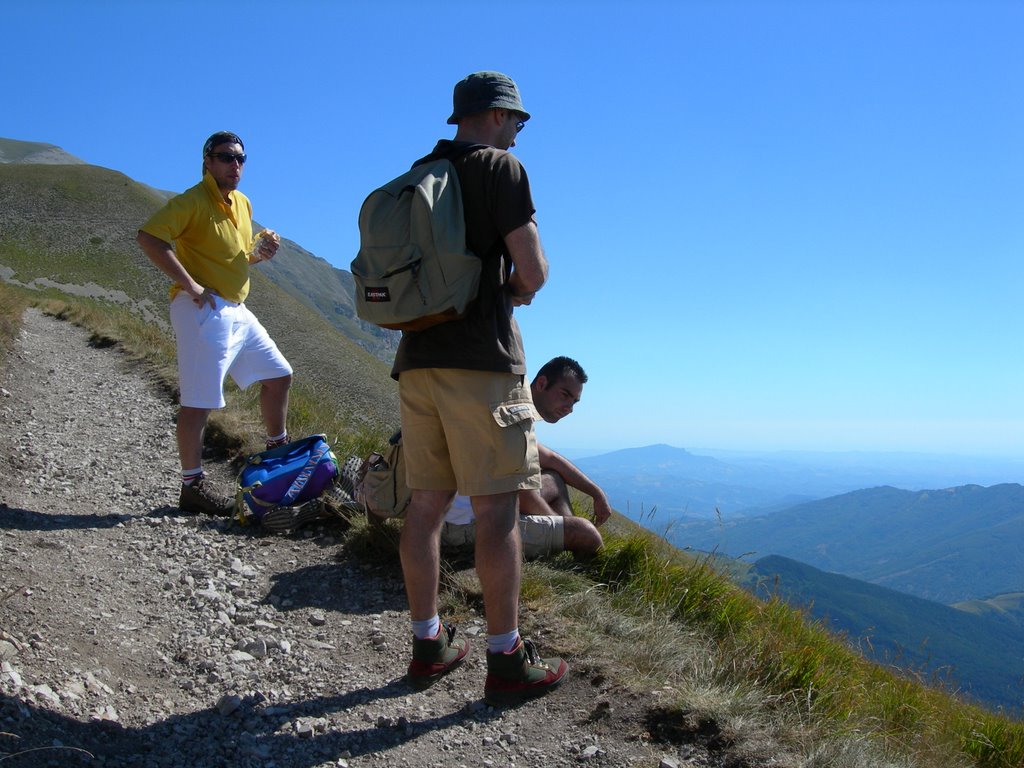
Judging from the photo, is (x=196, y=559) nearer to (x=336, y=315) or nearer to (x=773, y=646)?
(x=773, y=646)

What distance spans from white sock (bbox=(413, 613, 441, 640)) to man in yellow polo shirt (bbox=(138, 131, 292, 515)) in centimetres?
241

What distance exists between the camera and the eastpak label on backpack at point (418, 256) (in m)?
2.60

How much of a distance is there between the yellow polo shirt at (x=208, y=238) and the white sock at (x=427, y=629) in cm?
296

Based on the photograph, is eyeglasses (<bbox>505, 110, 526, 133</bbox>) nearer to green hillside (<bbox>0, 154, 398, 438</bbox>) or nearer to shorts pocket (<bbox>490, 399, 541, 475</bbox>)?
shorts pocket (<bbox>490, 399, 541, 475</bbox>)

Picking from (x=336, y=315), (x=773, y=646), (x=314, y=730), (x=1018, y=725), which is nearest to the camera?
(x=314, y=730)

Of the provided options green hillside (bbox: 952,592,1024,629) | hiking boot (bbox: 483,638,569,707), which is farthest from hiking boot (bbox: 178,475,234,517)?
green hillside (bbox: 952,592,1024,629)

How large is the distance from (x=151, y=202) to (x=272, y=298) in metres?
21.2

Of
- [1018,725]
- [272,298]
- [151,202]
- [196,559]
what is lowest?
[1018,725]

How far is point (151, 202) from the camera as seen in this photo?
72688 millimetres

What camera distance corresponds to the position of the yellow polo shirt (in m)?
4.74

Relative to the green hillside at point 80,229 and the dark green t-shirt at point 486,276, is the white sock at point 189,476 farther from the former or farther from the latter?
the green hillside at point 80,229

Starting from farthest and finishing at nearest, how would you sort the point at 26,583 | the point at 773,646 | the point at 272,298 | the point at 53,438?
the point at 272,298 < the point at 53,438 < the point at 773,646 < the point at 26,583

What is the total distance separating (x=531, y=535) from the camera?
437cm

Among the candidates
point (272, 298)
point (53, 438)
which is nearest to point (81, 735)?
point (53, 438)
